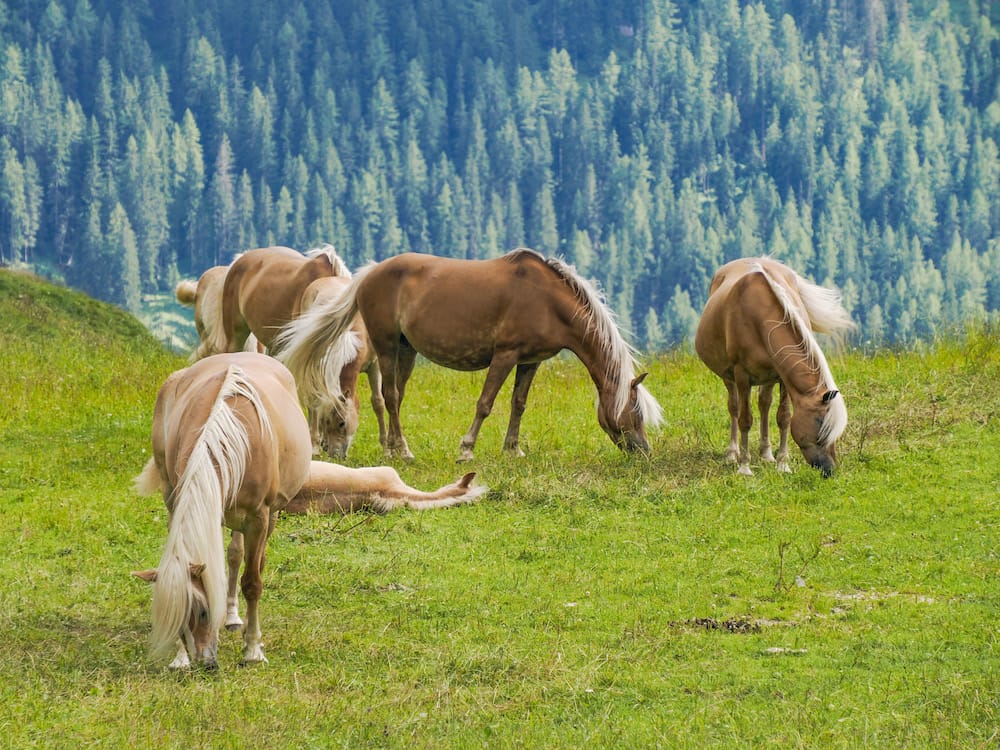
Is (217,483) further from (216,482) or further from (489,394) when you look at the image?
(489,394)

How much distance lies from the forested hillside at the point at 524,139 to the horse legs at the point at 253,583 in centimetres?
11165

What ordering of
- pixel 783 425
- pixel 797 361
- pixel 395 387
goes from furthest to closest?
pixel 395 387 → pixel 783 425 → pixel 797 361

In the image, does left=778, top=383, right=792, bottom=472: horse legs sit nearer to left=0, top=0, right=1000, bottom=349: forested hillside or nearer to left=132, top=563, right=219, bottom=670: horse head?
left=132, top=563, right=219, bottom=670: horse head

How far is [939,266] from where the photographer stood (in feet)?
454

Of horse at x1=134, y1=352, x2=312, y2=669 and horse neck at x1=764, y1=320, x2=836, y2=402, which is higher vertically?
horse at x1=134, y1=352, x2=312, y2=669

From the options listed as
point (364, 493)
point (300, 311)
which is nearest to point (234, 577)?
point (364, 493)

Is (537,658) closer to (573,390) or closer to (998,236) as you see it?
(573,390)

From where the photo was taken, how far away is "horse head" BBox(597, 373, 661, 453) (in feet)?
42.8

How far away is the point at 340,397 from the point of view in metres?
13.3

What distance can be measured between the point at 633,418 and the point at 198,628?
6.99 meters

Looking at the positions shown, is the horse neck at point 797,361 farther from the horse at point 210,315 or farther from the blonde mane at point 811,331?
the horse at point 210,315

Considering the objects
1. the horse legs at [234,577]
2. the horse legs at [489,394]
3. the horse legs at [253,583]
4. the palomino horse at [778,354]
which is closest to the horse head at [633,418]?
the palomino horse at [778,354]

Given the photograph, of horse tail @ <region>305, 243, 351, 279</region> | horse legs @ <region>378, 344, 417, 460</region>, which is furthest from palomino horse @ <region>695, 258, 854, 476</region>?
horse tail @ <region>305, 243, 351, 279</region>

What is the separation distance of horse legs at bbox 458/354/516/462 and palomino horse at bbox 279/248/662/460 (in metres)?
0.01
